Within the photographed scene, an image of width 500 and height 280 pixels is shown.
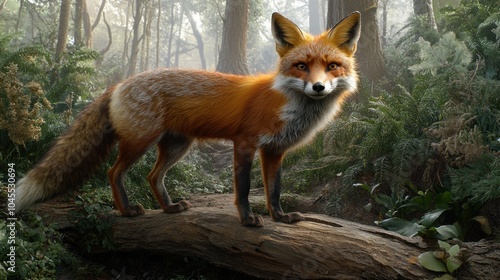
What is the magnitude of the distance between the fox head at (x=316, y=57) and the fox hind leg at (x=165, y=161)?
4.73 feet

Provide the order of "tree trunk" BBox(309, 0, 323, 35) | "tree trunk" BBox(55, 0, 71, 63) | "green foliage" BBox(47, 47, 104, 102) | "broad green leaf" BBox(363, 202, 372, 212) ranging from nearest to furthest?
"broad green leaf" BBox(363, 202, 372, 212) < "green foliage" BBox(47, 47, 104, 102) < "tree trunk" BBox(55, 0, 71, 63) < "tree trunk" BBox(309, 0, 323, 35)

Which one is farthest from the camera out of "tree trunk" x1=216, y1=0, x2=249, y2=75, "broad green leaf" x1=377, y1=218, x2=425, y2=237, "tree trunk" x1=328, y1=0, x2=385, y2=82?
A: "tree trunk" x1=216, y1=0, x2=249, y2=75

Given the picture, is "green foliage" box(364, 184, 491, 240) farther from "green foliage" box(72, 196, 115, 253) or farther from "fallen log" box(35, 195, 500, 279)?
"green foliage" box(72, 196, 115, 253)

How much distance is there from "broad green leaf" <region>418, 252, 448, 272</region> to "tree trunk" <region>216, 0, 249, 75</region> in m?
9.19

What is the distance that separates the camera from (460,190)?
159 inches

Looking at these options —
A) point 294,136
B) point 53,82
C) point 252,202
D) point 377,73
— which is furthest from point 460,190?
point 53,82

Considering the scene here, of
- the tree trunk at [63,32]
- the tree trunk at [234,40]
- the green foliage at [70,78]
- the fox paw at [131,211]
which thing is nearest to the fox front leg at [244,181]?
the fox paw at [131,211]

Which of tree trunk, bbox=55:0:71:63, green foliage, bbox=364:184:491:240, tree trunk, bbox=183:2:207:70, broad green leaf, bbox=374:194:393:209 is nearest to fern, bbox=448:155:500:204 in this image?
green foliage, bbox=364:184:491:240

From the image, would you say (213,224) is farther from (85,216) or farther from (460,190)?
(460,190)

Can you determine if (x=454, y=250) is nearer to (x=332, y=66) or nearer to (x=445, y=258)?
(x=445, y=258)

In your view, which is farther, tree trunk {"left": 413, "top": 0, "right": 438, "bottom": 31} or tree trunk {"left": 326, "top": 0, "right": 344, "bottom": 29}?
tree trunk {"left": 413, "top": 0, "right": 438, "bottom": 31}

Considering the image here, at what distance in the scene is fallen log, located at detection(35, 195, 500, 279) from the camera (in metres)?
3.21

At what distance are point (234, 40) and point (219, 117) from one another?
8.20 metres

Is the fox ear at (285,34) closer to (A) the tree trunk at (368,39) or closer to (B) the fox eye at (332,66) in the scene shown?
(B) the fox eye at (332,66)
